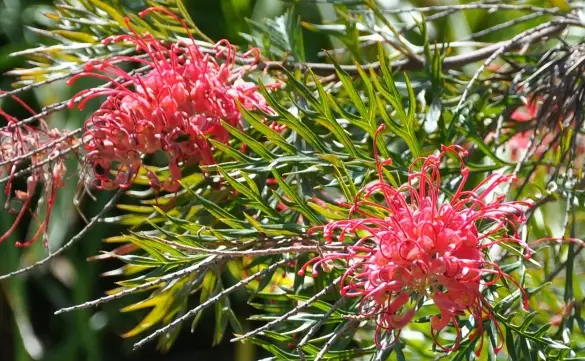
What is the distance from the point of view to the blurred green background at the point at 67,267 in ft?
4.97

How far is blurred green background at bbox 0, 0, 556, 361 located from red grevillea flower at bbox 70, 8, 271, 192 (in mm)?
817

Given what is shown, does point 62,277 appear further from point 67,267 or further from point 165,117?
point 165,117

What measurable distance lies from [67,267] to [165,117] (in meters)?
1.07

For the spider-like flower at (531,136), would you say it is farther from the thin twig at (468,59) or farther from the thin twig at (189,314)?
the thin twig at (189,314)

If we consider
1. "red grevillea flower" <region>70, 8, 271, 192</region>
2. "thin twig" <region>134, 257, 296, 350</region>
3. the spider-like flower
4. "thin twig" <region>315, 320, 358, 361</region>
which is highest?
"red grevillea flower" <region>70, 8, 271, 192</region>

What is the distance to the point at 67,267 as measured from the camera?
1598mm

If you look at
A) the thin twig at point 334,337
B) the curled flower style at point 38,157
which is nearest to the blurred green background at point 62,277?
the curled flower style at point 38,157


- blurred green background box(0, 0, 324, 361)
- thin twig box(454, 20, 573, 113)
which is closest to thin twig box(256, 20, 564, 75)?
thin twig box(454, 20, 573, 113)

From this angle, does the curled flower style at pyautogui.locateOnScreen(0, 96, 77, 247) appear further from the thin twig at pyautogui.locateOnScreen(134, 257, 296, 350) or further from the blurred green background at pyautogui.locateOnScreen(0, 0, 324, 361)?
the blurred green background at pyautogui.locateOnScreen(0, 0, 324, 361)

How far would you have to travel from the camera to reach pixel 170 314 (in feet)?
2.34

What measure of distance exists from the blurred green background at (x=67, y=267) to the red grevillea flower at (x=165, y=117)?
817mm

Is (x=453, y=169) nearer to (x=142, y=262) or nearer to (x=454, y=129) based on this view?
(x=454, y=129)

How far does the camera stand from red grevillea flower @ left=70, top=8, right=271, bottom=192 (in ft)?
1.92

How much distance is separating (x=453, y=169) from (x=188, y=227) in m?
0.20
